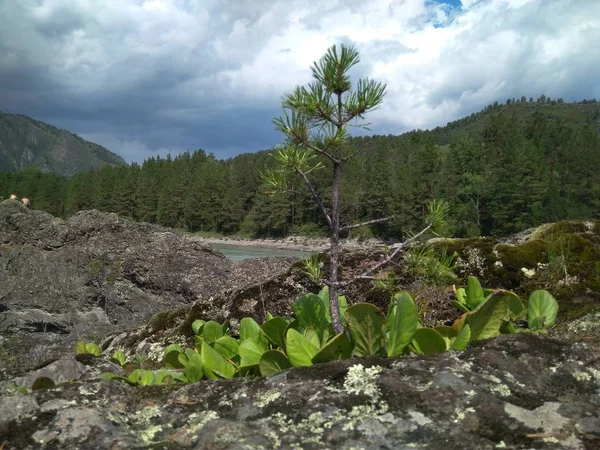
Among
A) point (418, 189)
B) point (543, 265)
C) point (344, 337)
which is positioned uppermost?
point (418, 189)

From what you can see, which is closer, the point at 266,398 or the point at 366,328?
the point at 266,398

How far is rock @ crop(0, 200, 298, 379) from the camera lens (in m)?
10.3

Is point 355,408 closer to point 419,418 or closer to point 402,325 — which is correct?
point 419,418

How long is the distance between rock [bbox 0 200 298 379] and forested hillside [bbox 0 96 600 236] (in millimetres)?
30177

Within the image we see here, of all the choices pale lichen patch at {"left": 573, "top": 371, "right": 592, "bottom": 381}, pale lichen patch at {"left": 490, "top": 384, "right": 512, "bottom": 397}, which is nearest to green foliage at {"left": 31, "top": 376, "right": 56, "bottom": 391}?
pale lichen patch at {"left": 490, "top": 384, "right": 512, "bottom": 397}

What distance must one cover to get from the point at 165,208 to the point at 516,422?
132 metres

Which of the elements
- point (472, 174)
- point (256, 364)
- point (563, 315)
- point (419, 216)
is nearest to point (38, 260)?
point (256, 364)

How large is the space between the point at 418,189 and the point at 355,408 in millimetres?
86917

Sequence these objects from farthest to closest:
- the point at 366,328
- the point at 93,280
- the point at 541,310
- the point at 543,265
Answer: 1. the point at 93,280
2. the point at 543,265
3. the point at 541,310
4. the point at 366,328

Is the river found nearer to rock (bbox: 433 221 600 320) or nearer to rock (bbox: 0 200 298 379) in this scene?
rock (bbox: 0 200 298 379)

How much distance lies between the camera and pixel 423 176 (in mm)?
88438

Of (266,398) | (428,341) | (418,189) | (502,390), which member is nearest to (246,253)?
(418,189)

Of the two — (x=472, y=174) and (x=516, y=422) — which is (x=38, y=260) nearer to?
(x=516, y=422)

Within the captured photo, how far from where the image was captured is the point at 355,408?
2.17 metres
